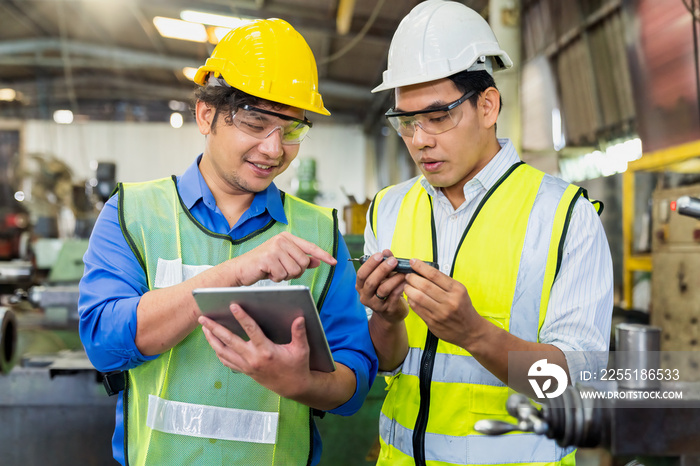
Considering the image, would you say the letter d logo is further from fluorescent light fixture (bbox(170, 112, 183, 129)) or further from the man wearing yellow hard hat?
fluorescent light fixture (bbox(170, 112, 183, 129))

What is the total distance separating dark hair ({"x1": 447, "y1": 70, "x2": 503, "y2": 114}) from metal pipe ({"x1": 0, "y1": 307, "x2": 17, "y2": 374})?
205cm

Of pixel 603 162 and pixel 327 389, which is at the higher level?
pixel 603 162

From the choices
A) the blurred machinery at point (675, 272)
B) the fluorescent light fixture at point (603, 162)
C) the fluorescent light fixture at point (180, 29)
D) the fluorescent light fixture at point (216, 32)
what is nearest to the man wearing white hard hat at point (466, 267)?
the blurred machinery at point (675, 272)

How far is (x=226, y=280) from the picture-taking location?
1.31 metres

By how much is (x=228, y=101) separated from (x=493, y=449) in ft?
3.62

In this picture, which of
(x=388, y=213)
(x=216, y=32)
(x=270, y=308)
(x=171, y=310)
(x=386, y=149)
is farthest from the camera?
(x=386, y=149)

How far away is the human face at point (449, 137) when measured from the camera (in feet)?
5.28

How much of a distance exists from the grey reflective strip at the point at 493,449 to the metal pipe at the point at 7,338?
1.90 m

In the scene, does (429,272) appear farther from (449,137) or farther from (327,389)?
(449,137)

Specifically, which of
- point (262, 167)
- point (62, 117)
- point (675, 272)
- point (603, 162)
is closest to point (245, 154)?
point (262, 167)

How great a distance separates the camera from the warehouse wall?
11.8 m

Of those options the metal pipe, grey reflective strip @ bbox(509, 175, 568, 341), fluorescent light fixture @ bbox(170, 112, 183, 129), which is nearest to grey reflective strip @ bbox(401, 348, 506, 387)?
grey reflective strip @ bbox(509, 175, 568, 341)

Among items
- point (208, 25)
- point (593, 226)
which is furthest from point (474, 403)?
point (208, 25)

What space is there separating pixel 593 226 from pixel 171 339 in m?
1.04
